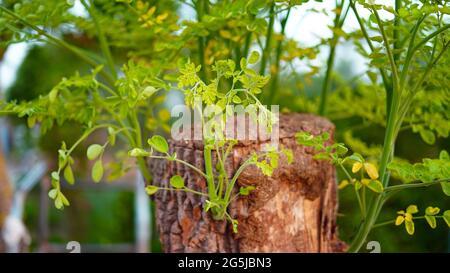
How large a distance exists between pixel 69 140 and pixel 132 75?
2837 millimetres

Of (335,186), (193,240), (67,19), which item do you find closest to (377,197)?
(335,186)

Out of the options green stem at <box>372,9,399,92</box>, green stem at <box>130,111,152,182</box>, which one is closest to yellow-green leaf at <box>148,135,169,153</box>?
green stem at <box>130,111,152,182</box>

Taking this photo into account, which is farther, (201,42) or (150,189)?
(201,42)

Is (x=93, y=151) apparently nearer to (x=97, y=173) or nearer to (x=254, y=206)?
(x=97, y=173)

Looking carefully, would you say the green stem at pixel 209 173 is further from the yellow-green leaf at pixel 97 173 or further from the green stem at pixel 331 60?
the green stem at pixel 331 60

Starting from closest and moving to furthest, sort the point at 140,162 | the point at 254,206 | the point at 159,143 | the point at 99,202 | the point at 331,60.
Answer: the point at 159,143 < the point at 254,206 < the point at 140,162 < the point at 331,60 < the point at 99,202

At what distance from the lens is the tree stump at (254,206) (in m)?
0.76

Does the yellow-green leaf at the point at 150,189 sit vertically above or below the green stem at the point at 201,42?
below

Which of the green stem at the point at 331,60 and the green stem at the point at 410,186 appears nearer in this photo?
the green stem at the point at 410,186

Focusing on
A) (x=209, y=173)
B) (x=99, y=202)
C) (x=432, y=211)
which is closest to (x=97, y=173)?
(x=209, y=173)

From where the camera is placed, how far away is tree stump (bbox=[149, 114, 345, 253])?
761 mm

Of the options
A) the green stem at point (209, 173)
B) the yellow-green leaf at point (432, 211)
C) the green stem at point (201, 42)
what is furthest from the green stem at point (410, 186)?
the green stem at point (201, 42)

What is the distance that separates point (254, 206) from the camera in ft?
2.49

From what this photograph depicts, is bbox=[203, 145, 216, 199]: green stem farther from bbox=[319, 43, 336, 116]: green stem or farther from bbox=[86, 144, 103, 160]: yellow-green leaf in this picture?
bbox=[319, 43, 336, 116]: green stem
